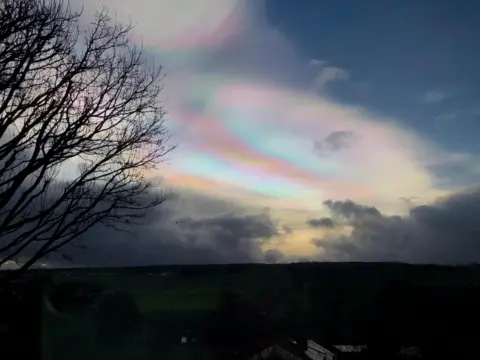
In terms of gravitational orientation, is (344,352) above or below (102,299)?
below

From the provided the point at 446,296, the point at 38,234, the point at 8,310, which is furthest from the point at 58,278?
the point at 446,296

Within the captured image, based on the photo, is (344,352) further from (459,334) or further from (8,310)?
(8,310)

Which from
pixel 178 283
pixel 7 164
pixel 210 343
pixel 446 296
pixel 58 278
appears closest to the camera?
pixel 7 164

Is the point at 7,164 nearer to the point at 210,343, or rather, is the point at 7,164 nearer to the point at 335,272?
the point at 210,343

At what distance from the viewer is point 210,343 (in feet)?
50.8

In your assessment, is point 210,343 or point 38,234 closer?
point 38,234

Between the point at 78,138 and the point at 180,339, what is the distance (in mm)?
8797

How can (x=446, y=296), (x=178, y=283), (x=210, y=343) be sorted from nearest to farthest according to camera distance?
(x=210, y=343) → (x=446, y=296) → (x=178, y=283)

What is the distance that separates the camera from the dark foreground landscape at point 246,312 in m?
14.1

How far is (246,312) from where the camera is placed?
687 inches

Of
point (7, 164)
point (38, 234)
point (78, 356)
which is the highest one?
point (7, 164)

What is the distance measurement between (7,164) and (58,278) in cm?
604

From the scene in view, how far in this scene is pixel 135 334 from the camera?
16.3 metres

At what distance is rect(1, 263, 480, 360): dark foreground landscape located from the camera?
14.1 metres
